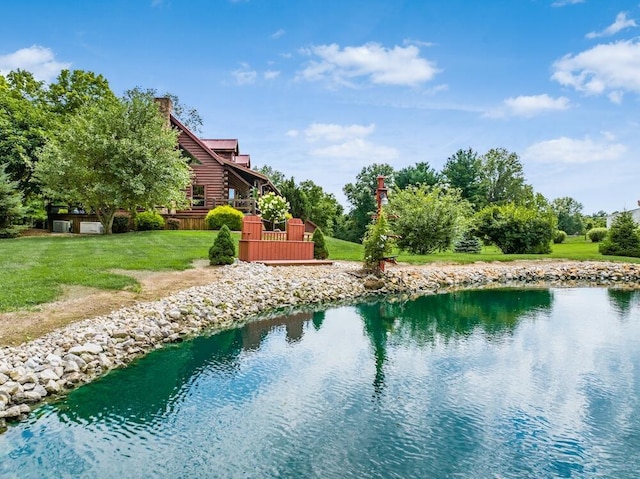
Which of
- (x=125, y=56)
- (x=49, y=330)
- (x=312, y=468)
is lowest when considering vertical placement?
(x=312, y=468)

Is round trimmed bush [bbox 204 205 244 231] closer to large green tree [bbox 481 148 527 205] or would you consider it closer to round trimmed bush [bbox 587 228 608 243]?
round trimmed bush [bbox 587 228 608 243]

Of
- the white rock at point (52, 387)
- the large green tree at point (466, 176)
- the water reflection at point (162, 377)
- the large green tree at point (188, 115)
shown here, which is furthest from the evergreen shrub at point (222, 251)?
the large green tree at point (188, 115)

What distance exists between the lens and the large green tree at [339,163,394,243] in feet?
167

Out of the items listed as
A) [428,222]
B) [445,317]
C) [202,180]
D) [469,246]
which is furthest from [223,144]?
[445,317]

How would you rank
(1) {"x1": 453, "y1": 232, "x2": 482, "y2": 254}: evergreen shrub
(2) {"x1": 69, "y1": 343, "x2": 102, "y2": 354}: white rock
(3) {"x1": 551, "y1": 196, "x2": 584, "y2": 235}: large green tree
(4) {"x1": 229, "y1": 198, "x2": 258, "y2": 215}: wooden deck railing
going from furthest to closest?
(3) {"x1": 551, "y1": 196, "x2": 584, "y2": 235}: large green tree
(4) {"x1": 229, "y1": 198, "x2": 258, "y2": 215}: wooden deck railing
(1) {"x1": 453, "y1": 232, "x2": 482, "y2": 254}: evergreen shrub
(2) {"x1": 69, "y1": 343, "x2": 102, "y2": 354}: white rock

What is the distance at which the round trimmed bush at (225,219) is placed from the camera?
2705 centimetres

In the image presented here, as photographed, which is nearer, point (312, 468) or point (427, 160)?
point (312, 468)

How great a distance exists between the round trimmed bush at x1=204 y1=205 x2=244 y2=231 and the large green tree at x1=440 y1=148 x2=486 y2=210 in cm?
2633

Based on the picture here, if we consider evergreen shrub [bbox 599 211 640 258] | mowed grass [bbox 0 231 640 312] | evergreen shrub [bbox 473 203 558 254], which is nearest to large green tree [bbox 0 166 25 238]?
mowed grass [bbox 0 231 640 312]

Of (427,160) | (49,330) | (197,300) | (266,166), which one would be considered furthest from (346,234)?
(49,330)

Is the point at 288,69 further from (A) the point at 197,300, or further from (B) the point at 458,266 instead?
(A) the point at 197,300

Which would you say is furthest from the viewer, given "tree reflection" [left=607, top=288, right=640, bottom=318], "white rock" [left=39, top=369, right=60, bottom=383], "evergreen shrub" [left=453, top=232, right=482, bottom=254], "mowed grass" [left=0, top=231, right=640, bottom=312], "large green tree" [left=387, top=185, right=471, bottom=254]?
"evergreen shrub" [left=453, top=232, right=482, bottom=254]

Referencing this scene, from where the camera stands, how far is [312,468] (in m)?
5.06

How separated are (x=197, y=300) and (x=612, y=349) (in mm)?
9710
